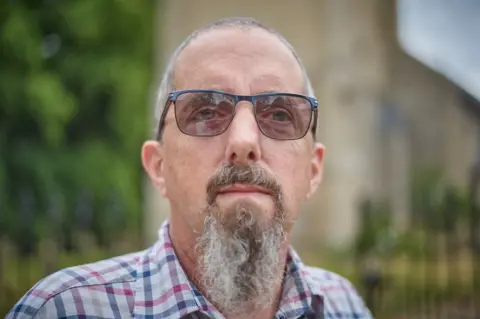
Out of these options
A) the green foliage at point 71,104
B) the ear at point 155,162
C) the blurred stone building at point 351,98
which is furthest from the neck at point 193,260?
the blurred stone building at point 351,98

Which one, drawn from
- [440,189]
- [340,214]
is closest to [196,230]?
[440,189]

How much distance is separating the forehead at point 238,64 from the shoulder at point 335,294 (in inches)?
20.8

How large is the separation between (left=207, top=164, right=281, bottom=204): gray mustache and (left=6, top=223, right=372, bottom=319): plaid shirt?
23cm

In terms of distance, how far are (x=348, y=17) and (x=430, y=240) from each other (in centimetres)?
379

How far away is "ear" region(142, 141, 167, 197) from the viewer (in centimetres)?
156

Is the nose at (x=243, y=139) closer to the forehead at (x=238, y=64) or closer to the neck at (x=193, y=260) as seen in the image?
the forehead at (x=238, y=64)

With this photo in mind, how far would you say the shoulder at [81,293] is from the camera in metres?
1.31

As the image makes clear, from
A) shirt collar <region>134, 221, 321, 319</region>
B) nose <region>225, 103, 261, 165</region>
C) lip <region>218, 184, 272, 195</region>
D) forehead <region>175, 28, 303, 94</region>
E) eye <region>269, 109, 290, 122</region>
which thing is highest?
forehead <region>175, 28, 303, 94</region>

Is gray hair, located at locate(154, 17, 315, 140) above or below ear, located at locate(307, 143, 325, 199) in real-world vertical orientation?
above

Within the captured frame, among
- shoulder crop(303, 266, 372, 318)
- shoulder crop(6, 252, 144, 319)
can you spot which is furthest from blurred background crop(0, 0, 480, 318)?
shoulder crop(6, 252, 144, 319)

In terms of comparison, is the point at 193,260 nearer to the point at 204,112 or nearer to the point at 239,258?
the point at 239,258

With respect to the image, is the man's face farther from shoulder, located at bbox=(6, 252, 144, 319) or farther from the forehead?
shoulder, located at bbox=(6, 252, 144, 319)

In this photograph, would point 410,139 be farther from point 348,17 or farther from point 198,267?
point 198,267

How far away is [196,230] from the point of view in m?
1.40
